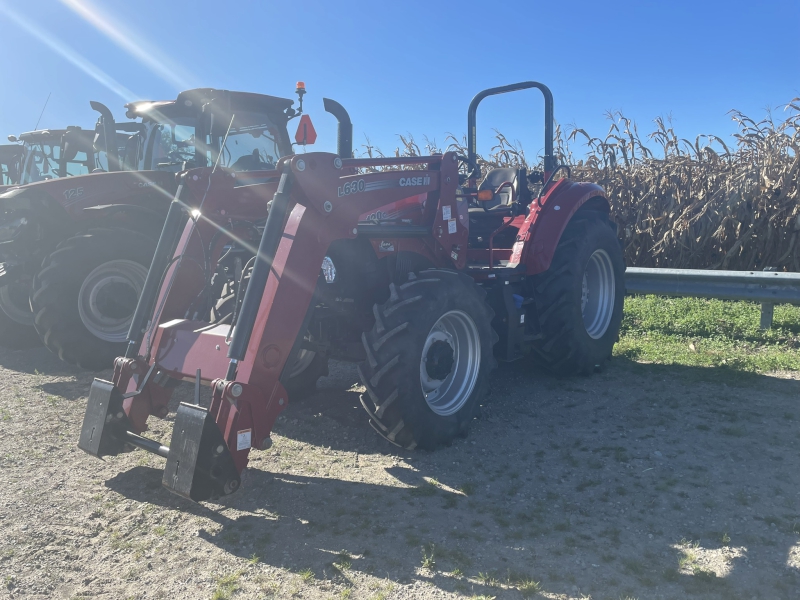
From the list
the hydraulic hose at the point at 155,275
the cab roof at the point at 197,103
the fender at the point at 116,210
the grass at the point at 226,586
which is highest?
the cab roof at the point at 197,103

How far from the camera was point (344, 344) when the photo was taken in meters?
4.32

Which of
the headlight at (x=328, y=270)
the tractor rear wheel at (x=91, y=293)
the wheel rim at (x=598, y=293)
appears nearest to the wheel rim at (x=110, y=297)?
the tractor rear wheel at (x=91, y=293)

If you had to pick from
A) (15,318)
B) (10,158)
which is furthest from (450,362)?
(10,158)

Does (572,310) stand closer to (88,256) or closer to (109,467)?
(109,467)

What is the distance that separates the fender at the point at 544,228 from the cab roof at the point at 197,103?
3435 mm

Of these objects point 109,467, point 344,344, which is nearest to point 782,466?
point 344,344

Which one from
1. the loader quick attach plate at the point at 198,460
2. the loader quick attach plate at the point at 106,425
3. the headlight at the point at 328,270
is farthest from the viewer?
the headlight at the point at 328,270

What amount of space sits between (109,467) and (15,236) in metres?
3.93

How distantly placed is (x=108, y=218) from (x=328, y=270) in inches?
145

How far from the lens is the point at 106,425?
3568mm

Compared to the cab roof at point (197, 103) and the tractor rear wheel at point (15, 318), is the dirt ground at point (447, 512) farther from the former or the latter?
the cab roof at point (197, 103)

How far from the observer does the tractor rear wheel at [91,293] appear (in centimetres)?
607

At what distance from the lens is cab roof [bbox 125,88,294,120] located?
6871 mm

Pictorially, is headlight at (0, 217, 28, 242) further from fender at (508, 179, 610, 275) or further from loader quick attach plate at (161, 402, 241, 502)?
fender at (508, 179, 610, 275)
